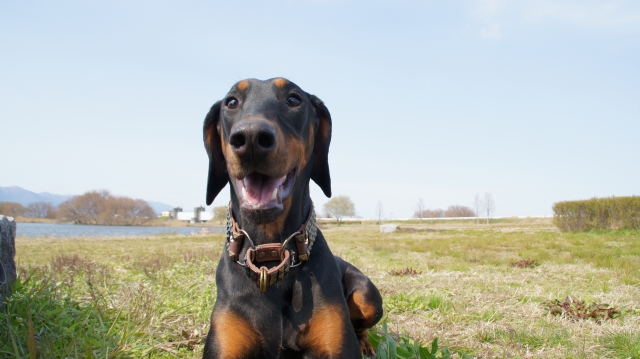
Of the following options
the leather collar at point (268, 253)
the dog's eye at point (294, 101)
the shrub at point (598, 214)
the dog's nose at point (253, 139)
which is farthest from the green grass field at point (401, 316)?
the shrub at point (598, 214)

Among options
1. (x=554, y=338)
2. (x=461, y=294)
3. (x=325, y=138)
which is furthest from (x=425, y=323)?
(x=325, y=138)

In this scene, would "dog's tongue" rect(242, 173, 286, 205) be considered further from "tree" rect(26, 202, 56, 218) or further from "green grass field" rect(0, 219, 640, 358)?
"tree" rect(26, 202, 56, 218)

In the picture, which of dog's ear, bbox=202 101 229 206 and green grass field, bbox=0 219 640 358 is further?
green grass field, bbox=0 219 640 358

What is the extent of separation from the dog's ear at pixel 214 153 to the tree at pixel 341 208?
6793cm

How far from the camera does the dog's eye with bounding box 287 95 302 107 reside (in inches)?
103

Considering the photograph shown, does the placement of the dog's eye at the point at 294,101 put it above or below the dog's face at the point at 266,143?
above

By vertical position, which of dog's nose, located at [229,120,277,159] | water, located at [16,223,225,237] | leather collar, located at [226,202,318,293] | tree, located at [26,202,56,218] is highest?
dog's nose, located at [229,120,277,159]

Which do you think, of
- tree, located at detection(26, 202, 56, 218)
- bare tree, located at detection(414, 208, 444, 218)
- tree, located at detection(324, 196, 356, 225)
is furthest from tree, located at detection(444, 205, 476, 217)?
tree, located at detection(26, 202, 56, 218)

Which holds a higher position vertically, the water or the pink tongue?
the pink tongue

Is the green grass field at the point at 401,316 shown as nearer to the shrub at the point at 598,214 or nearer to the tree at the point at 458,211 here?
the shrub at the point at 598,214

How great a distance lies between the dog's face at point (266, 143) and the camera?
80.1 inches

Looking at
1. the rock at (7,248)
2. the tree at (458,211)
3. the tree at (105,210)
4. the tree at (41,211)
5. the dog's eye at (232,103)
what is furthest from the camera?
the tree at (458,211)

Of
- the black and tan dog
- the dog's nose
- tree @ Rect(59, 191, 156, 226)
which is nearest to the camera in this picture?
the dog's nose

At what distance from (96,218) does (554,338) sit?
9120 centimetres
